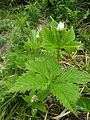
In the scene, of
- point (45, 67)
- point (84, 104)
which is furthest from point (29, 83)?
point (84, 104)

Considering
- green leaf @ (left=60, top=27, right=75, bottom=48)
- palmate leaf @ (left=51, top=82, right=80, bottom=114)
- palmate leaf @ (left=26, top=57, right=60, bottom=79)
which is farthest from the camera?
green leaf @ (left=60, top=27, right=75, bottom=48)

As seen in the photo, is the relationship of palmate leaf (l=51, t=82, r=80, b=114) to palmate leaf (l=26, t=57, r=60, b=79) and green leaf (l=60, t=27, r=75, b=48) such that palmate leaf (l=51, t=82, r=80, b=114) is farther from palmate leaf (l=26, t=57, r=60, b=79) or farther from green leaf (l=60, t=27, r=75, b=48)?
green leaf (l=60, t=27, r=75, b=48)

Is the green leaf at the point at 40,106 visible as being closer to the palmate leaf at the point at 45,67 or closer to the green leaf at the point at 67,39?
the palmate leaf at the point at 45,67

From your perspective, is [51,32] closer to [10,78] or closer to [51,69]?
[51,69]

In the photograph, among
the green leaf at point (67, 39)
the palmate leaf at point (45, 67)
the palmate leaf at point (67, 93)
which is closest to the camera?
the palmate leaf at point (67, 93)

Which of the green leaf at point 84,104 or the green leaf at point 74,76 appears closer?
the green leaf at point 74,76

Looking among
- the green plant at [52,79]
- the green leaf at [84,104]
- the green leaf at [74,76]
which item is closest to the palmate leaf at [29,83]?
the green plant at [52,79]

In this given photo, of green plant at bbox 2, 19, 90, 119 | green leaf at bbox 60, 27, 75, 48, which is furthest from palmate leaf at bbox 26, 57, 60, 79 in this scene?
green leaf at bbox 60, 27, 75, 48

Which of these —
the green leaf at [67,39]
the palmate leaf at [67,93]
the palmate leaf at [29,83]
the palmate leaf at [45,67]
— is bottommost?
the palmate leaf at [67,93]
